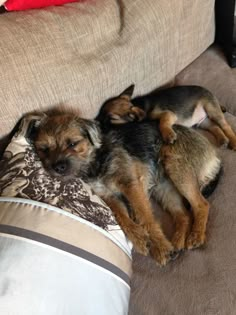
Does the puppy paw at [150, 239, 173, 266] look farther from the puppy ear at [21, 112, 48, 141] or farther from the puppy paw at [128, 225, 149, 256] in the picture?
the puppy ear at [21, 112, 48, 141]

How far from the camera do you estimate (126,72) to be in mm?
1690

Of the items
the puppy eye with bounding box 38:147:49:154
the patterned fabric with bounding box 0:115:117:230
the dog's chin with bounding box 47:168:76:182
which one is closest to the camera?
the patterned fabric with bounding box 0:115:117:230

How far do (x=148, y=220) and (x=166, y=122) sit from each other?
43cm

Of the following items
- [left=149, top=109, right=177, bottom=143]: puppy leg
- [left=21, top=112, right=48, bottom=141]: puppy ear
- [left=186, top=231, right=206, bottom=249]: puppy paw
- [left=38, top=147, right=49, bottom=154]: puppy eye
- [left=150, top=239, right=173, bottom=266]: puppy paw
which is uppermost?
[left=21, top=112, right=48, bottom=141]: puppy ear

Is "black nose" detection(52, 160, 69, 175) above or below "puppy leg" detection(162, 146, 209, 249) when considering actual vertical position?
above

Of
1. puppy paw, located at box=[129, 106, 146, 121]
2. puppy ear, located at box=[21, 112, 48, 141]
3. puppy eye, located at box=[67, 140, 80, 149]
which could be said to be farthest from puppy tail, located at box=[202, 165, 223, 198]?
puppy ear, located at box=[21, 112, 48, 141]

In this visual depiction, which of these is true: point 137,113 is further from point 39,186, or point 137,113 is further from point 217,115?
point 39,186

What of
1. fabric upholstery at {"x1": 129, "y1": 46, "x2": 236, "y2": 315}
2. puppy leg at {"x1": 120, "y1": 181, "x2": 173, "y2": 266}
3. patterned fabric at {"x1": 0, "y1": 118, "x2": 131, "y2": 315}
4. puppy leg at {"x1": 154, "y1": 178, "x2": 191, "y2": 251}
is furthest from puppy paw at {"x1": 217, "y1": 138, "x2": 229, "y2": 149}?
patterned fabric at {"x1": 0, "y1": 118, "x2": 131, "y2": 315}

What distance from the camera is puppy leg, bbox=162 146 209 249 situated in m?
1.43

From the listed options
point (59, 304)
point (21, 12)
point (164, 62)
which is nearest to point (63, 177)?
point (59, 304)

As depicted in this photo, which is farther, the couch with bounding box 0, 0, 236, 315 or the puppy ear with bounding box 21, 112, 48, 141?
the puppy ear with bounding box 21, 112, 48, 141

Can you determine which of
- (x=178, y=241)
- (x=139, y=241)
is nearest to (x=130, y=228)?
(x=139, y=241)

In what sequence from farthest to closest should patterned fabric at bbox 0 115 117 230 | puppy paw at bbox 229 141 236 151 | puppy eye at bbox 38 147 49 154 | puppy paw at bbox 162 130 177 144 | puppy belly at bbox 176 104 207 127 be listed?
puppy belly at bbox 176 104 207 127 → puppy paw at bbox 229 141 236 151 → puppy paw at bbox 162 130 177 144 → puppy eye at bbox 38 147 49 154 → patterned fabric at bbox 0 115 117 230

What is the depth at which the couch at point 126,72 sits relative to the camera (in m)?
1.30
